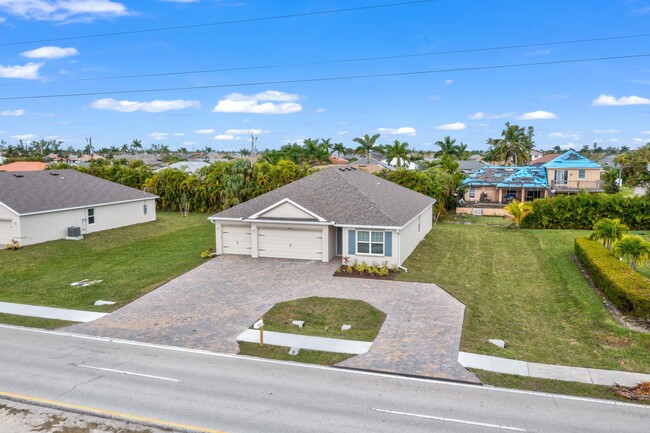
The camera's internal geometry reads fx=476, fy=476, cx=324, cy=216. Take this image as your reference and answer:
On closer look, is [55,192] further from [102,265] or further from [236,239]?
[236,239]

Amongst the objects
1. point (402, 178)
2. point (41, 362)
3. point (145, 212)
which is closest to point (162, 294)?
point (41, 362)

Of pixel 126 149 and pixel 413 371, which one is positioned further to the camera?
pixel 126 149

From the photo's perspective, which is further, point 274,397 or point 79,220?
point 79,220

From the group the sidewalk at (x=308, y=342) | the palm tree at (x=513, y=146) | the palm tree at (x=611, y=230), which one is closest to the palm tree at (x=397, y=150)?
the palm tree at (x=513, y=146)

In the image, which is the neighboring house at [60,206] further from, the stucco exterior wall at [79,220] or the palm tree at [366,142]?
the palm tree at [366,142]

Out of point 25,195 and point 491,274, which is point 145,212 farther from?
A: point 491,274

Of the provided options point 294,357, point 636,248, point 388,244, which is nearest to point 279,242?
point 388,244

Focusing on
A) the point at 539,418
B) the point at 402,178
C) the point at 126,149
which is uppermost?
the point at 126,149
